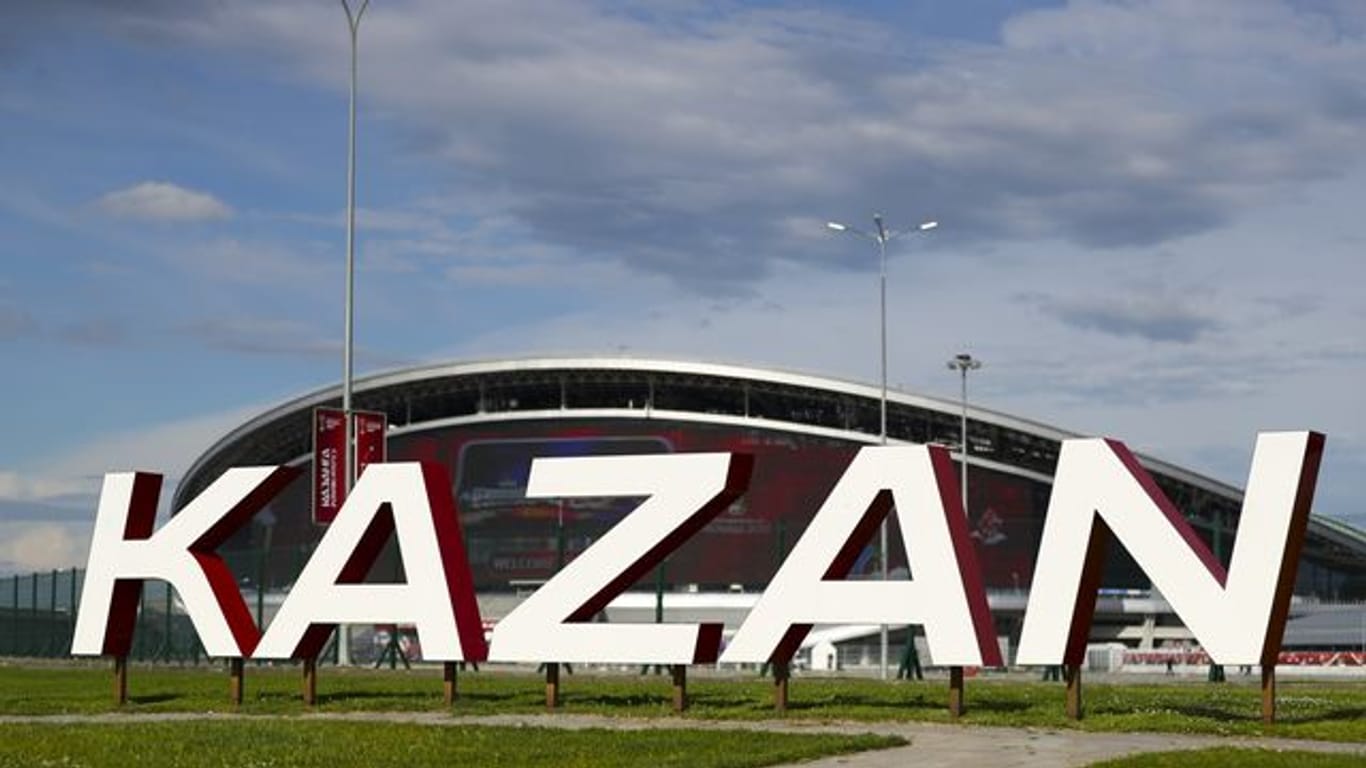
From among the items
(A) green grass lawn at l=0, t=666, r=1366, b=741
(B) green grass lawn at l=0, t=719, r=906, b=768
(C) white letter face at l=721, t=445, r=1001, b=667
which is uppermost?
(C) white letter face at l=721, t=445, r=1001, b=667

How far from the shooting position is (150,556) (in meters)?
33.3

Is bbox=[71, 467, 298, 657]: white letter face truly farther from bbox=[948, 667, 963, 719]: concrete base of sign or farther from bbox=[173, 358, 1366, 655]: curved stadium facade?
bbox=[173, 358, 1366, 655]: curved stadium facade

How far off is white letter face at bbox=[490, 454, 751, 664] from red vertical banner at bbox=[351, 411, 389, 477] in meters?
23.1

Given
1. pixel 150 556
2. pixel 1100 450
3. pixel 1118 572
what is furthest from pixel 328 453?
pixel 1118 572

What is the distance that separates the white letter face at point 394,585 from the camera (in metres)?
31.1

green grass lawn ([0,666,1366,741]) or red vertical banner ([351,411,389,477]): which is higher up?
red vertical banner ([351,411,389,477])

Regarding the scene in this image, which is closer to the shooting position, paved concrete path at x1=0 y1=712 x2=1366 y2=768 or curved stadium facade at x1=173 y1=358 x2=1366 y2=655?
paved concrete path at x1=0 y1=712 x2=1366 y2=768

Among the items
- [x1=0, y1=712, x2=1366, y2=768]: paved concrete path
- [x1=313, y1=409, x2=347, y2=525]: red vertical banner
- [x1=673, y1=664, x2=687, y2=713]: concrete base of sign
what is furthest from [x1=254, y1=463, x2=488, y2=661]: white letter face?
[x1=313, y1=409, x2=347, y2=525]: red vertical banner

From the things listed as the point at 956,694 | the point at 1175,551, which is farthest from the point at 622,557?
the point at 1175,551

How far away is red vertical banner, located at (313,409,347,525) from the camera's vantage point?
176ft

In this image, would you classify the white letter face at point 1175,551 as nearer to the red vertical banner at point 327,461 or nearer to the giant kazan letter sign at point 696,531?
the giant kazan letter sign at point 696,531

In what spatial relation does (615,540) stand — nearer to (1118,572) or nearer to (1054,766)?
(1054,766)

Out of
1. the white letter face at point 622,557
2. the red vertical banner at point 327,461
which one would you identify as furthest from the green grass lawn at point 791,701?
the red vertical banner at point 327,461

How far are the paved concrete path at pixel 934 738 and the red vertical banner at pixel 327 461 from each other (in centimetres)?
2284
